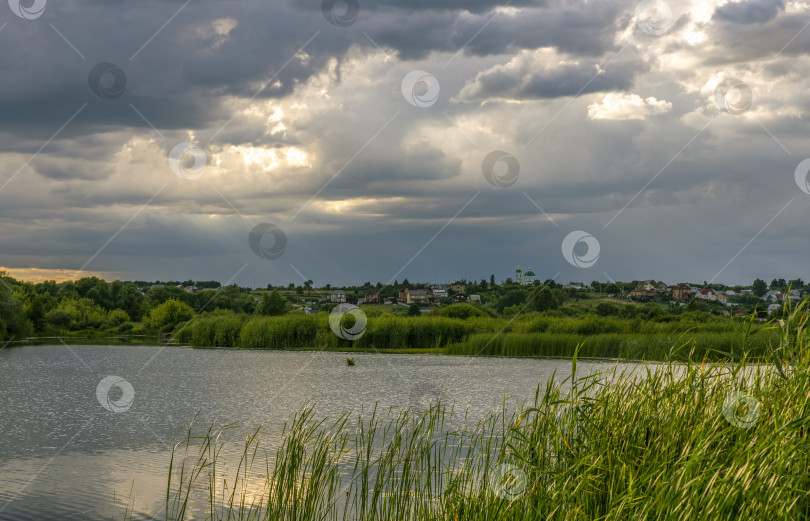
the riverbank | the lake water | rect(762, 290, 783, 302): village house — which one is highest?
rect(762, 290, 783, 302): village house

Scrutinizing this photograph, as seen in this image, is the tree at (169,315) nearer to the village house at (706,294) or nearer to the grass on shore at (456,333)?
the grass on shore at (456,333)

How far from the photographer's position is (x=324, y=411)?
17.4 meters

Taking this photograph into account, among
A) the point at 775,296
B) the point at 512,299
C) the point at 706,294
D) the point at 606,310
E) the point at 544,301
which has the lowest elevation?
the point at 775,296

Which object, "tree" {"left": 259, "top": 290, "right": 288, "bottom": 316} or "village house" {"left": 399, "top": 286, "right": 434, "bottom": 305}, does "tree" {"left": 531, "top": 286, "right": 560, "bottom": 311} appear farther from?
"tree" {"left": 259, "top": 290, "right": 288, "bottom": 316}

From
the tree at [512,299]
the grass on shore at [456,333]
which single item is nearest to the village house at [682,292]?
the tree at [512,299]

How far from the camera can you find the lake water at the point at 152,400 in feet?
37.4

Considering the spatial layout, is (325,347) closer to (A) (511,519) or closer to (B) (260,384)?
(B) (260,384)

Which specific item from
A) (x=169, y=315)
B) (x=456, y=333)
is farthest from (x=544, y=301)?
(x=169, y=315)

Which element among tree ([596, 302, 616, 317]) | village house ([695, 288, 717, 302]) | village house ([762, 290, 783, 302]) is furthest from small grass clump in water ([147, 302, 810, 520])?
village house ([695, 288, 717, 302])

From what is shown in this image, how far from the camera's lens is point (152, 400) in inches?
837

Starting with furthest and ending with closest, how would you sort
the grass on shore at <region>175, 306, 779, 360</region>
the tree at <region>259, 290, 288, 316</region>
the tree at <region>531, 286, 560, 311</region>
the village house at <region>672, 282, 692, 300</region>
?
1. the village house at <region>672, 282, 692, 300</region>
2. the tree at <region>531, 286, 560, 311</region>
3. the tree at <region>259, 290, 288, 316</region>
4. the grass on shore at <region>175, 306, 779, 360</region>

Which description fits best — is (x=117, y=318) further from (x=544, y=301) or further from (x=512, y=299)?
(x=544, y=301)

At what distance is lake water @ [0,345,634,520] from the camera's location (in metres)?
11.4

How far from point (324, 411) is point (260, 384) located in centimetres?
808
